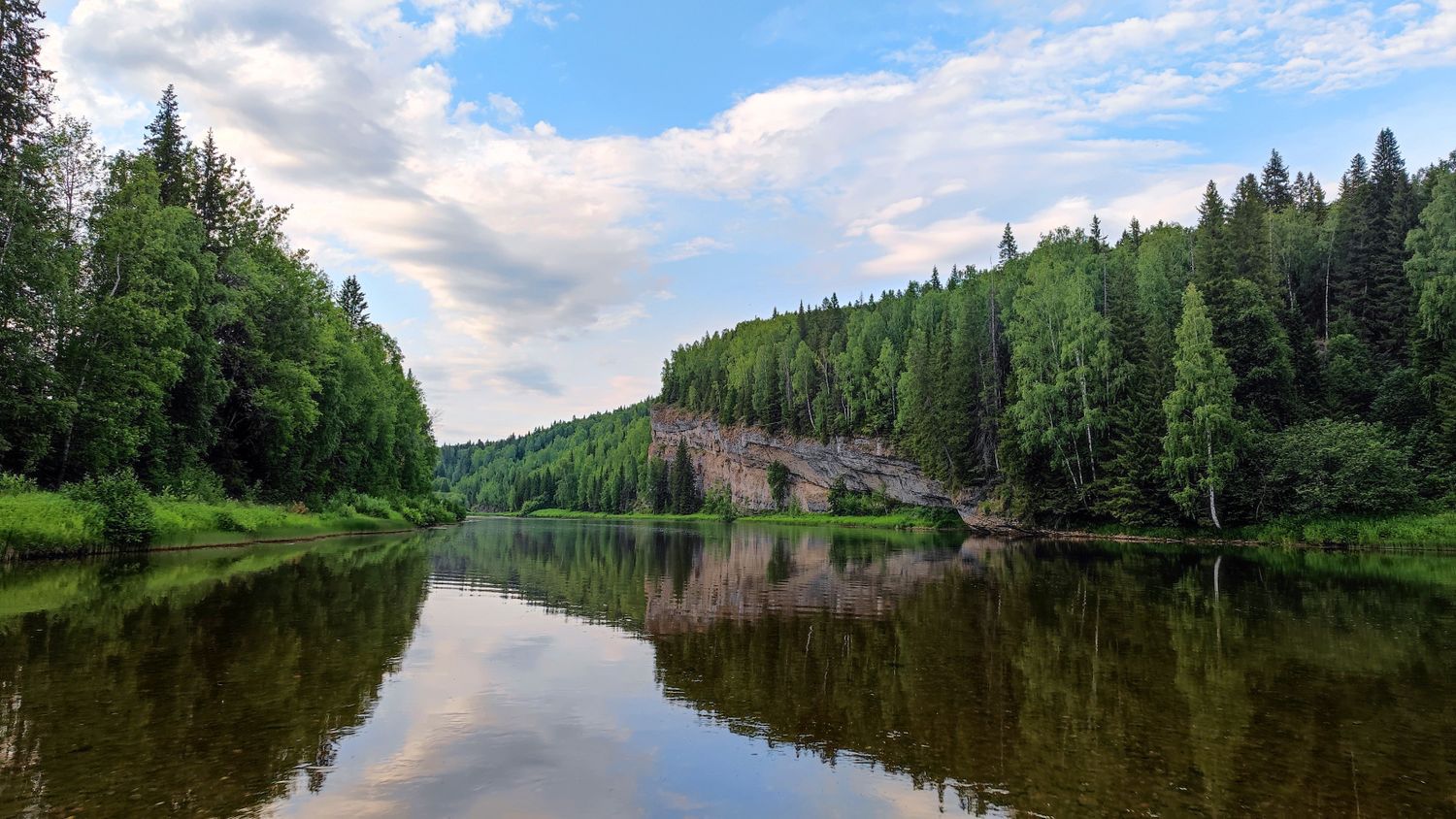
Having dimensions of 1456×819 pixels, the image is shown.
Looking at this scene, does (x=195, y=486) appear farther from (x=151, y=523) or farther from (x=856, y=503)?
(x=856, y=503)

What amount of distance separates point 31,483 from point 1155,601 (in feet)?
→ 131

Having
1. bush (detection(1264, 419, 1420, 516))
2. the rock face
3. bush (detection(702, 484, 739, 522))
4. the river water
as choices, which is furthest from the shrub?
bush (detection(702, 484, 739, 522))

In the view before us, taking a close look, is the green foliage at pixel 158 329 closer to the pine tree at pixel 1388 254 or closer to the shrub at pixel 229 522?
the shrub at pixel 229 522

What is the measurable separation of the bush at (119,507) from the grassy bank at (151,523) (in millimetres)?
64

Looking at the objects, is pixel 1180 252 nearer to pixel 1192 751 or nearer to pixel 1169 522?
pixel 1169 522

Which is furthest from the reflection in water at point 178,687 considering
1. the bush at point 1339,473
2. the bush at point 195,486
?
the bush at point 1339,473

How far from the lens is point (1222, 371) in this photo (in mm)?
51312

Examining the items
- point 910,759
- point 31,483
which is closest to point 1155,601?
point 910,759

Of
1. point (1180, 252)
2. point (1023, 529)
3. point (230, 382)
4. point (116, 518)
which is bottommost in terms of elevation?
point (1023, 529)

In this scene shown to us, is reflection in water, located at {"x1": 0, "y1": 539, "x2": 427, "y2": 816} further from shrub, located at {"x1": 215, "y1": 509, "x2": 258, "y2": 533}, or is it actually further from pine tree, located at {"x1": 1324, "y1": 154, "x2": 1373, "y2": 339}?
pine tree, located at {"x1": 1324, "y1": 154, "x2": 1373, "y2": 339}

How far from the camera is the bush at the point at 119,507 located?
2838 cm

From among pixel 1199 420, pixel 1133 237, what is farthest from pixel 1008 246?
pixel 1199 420

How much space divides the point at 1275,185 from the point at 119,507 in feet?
413

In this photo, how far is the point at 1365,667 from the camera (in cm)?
1300
